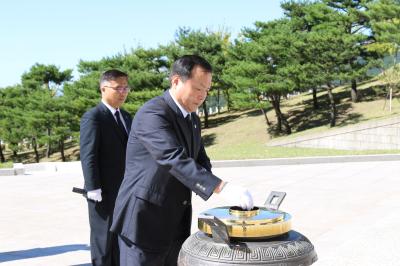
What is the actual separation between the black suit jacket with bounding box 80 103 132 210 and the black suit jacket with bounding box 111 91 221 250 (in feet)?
3.95

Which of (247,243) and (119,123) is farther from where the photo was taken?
(119,123)

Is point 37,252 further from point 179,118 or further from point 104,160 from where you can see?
point 179,118

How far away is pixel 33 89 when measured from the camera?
3566cm

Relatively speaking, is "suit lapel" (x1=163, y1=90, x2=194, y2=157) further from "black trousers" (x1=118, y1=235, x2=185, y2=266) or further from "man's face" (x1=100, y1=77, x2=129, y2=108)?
"man's face" (x1=100, y1=77, x2=129, y2=108)

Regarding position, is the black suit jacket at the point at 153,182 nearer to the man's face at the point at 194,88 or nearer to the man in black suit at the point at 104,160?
the man's face at the point at 194,88

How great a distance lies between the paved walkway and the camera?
5.09m

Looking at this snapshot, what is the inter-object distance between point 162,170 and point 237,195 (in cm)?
46

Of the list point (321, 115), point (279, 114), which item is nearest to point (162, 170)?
point (279, 114)

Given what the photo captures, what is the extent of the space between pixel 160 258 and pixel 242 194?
0.72m

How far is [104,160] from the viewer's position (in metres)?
3.81

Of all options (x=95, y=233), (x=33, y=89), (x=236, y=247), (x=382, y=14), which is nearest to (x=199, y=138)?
(x=236, y=247)

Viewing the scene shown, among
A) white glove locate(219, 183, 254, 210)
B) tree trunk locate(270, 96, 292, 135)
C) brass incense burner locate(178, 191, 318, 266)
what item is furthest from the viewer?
tree trunk locate(270, 96, 292, 135)

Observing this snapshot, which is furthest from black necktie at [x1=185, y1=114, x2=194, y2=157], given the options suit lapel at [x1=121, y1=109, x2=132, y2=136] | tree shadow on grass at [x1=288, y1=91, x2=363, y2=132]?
tree shadow on grass at [x1=288, y1=91, x2=363, y2=132]

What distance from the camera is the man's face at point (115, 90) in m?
3.72
